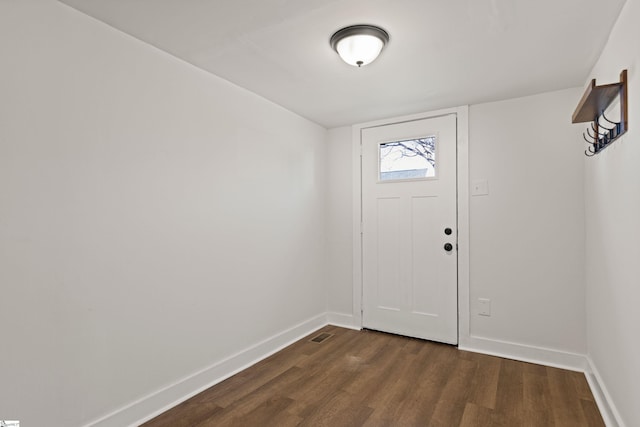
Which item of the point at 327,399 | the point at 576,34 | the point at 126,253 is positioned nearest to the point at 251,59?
the point at 126,253

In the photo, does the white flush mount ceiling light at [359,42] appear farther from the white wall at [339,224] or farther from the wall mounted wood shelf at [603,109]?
the white wall at [339,224]

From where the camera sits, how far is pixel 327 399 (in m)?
2.28

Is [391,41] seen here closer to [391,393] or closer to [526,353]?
[391,393]

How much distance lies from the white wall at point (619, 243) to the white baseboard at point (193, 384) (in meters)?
2.41

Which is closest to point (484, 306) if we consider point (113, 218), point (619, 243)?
point (619, 243)

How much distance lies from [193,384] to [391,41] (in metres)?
2.61

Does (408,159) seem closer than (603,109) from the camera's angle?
No

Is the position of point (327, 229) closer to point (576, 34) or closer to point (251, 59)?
point (251, 59)

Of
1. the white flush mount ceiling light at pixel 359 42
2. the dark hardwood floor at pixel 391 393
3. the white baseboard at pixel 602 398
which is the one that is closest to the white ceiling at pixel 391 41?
the white flush mount ceiling light at pixel 359 42

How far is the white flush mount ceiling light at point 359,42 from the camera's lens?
1.92 metres

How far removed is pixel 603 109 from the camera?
2027 mm

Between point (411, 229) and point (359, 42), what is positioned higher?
point (359, 42)

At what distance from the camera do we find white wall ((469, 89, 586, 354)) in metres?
2.76

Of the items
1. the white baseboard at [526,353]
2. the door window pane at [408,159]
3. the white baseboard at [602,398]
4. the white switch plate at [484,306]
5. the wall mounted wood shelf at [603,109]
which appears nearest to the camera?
the wall mounted wood shelf at [603,109]
